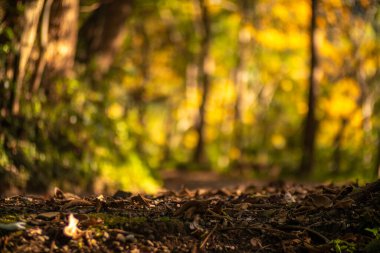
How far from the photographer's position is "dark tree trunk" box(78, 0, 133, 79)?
11016mm

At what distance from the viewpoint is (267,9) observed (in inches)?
925

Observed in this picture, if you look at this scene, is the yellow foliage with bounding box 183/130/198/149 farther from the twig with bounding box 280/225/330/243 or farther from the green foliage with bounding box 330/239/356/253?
the green foliage with bounding box 330/239/356/253

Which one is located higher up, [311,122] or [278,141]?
[278,141]

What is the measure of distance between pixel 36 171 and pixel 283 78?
2592 cm

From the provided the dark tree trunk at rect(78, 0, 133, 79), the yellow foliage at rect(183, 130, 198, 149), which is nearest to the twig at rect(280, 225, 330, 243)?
the dark tree trunk at rect(78, 0, 133, 79)

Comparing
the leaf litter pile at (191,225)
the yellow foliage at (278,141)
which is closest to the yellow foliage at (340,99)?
the yellow foliage at (278,141)

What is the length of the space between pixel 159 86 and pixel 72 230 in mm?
31307

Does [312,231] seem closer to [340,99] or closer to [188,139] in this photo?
[340,99]

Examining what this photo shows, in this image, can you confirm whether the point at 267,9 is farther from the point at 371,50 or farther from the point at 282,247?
the point at 282,247

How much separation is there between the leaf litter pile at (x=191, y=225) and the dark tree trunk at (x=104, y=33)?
7.14m

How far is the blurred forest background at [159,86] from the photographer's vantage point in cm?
809

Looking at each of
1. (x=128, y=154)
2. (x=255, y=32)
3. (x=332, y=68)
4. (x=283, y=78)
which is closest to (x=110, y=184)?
(x=128, y=154)

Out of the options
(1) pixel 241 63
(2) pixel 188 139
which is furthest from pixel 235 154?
(2) pixel 188 139

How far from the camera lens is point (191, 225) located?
11.2 feet
